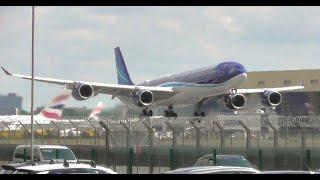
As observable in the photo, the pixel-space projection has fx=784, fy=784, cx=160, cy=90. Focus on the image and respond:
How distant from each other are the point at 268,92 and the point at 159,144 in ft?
106

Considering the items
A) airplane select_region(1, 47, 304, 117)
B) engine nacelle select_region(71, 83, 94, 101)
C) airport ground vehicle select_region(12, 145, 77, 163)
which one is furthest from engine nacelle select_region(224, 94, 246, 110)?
airport ground vehicle select_region(12, 145, 77, 163)

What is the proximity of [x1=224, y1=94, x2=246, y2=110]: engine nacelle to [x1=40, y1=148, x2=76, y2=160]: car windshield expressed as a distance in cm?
3417

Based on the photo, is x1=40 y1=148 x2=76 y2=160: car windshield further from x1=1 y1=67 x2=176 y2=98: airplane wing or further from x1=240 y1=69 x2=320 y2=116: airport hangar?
x1=240 y1=69 x2=320 y2=116: airport hangar

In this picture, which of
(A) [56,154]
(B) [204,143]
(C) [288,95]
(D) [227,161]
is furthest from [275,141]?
(C) [288,95]

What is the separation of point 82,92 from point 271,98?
49.3ft

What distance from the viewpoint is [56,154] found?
2578cm

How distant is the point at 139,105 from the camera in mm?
60781

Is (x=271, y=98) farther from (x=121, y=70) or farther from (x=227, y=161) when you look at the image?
(x=227, y=161)

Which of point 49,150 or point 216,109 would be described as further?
point 216,109

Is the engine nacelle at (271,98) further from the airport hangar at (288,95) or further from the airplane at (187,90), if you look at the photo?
the airport hangar at (288,95)

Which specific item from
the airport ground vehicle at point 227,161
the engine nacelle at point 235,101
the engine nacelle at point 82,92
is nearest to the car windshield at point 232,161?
the airport ground vehicle at point 227,161

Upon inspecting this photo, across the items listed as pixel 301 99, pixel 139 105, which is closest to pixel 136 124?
pixel 139 105

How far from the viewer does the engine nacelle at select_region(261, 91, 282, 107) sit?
60.7 metres
